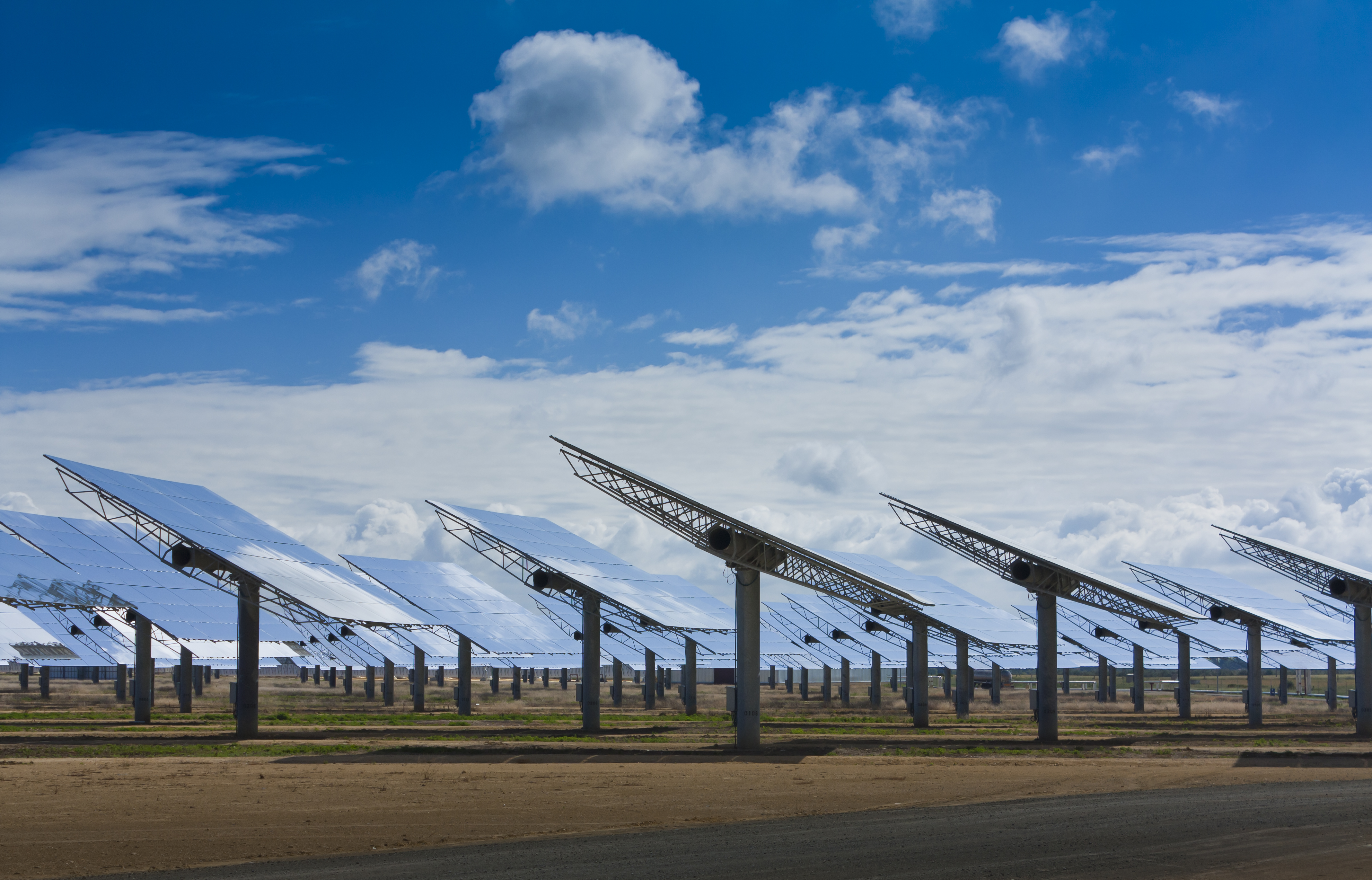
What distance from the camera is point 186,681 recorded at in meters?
54.2

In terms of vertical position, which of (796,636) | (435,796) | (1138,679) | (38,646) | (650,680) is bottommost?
(1138,679)

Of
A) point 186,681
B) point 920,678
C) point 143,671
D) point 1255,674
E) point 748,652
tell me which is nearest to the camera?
point 748,652

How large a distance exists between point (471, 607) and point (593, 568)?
15.4m

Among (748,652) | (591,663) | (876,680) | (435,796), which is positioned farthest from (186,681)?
(876,680)

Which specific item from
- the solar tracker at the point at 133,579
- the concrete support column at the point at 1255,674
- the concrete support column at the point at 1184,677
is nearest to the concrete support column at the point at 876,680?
the concrete support column at the point at 1184,677

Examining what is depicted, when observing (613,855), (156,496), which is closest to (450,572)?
(156,496)

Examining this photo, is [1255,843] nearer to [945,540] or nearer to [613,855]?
[613,855]

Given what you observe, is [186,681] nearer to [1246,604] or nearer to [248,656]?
[248,656]

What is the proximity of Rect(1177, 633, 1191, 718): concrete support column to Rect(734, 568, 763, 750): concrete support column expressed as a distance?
34.0 metres

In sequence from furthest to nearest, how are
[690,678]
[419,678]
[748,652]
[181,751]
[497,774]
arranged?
[690,678]
[419,678]
[748,652]
[181,751]
[497,774]

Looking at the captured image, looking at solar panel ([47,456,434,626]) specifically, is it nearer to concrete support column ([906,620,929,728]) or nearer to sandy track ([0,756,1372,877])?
sandy track ([0,756,1372,877])

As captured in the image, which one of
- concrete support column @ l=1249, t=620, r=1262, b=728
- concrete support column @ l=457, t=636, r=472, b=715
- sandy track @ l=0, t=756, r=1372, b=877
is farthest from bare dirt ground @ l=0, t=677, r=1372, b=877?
concrete support column @ l=457, t=636, r=472, b=715

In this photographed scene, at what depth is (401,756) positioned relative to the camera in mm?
31750

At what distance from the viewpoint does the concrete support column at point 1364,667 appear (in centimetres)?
4534
